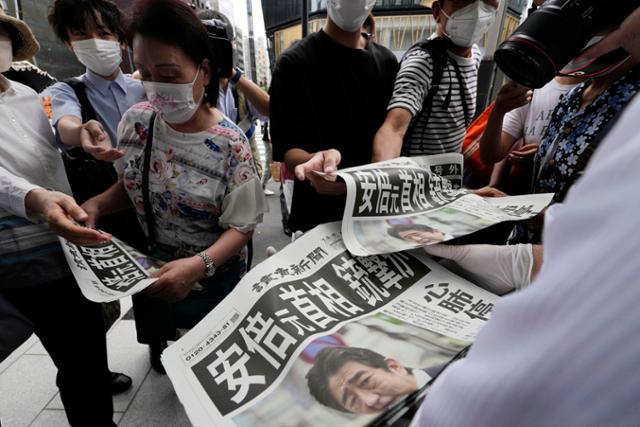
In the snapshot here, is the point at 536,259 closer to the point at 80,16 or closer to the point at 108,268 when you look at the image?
the point at 108,268

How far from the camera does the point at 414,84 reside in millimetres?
800

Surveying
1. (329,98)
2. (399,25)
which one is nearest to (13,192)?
(329,98)

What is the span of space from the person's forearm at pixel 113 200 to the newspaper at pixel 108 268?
0.15 meters

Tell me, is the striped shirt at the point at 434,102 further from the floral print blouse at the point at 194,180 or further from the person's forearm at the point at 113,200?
the person's forearm at the point at 113,200

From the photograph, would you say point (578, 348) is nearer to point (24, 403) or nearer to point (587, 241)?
point (587, 241)


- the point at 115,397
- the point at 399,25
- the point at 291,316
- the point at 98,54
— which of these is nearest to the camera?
the point at 291,316

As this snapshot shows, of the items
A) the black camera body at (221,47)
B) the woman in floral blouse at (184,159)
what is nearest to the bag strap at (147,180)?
the woman in floral blouse at (184,159)

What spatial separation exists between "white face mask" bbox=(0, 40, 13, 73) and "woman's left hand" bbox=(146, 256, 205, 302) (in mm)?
564

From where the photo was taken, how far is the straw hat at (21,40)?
30.3 inches

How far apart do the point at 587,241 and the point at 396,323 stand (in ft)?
1.03

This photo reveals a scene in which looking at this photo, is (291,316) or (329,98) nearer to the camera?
(291,316)

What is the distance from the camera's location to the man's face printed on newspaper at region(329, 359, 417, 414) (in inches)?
12.4

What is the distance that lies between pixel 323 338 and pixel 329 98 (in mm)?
662

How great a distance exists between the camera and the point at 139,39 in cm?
68
